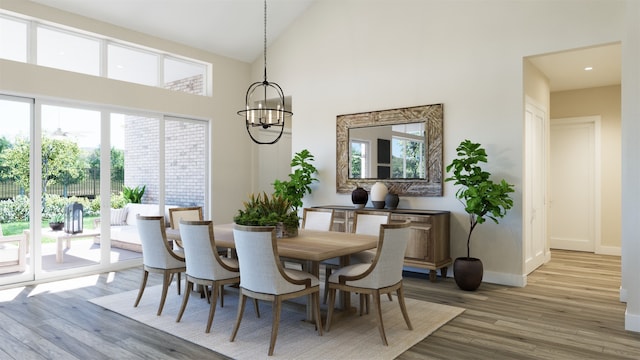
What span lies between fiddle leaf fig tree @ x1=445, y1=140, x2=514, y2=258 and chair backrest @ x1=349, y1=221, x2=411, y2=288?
1718 mm

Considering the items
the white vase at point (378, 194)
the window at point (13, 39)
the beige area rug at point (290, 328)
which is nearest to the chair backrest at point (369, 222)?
the beige area rug at point (290, 328)

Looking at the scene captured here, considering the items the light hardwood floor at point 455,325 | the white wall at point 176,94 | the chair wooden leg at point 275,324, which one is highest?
the white wall at point 176,94

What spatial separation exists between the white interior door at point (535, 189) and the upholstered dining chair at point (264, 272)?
323 centimetres

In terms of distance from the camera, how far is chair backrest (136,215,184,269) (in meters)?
3.98

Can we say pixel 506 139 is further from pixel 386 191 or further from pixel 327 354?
pixel 327 354

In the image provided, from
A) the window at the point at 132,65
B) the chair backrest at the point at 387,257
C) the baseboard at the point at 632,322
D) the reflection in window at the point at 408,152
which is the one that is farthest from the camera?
the window at the point at 132,65

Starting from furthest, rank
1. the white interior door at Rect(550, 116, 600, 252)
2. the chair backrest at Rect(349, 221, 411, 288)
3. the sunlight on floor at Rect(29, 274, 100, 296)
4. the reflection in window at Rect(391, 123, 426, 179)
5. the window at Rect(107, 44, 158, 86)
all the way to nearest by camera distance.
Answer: the white interior door at Rect(550, 116, 600, 252), the window at Rect(107, 44, 158, 86), the reflection in window at Rect(391, 123, 426, 179), the sunlight on floor at Rect(29, 274, 100, 296), the chair backrest at Rect(349, 221, 411, 288)

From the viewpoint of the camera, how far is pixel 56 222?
17.8ft

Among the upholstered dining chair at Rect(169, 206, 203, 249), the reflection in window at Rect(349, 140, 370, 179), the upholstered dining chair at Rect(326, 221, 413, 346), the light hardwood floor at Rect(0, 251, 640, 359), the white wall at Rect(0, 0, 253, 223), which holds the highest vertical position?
the white wall at Rect(0, 0, 253, 223)

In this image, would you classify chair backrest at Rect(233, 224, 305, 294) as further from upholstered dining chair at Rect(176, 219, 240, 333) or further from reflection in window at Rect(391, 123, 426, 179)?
reflection in window at Rect(391, 123, 426, 179)

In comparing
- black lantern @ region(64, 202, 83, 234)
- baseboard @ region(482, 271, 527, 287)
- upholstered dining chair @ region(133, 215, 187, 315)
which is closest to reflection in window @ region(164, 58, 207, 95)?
black lantern @ region(64, 202, 83, 234)

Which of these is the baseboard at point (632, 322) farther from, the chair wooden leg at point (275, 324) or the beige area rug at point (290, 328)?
the chair wooden leg at point (275, 324)

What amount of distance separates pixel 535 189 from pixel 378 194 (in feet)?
6.98

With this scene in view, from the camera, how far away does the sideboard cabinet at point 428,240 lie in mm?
5105
